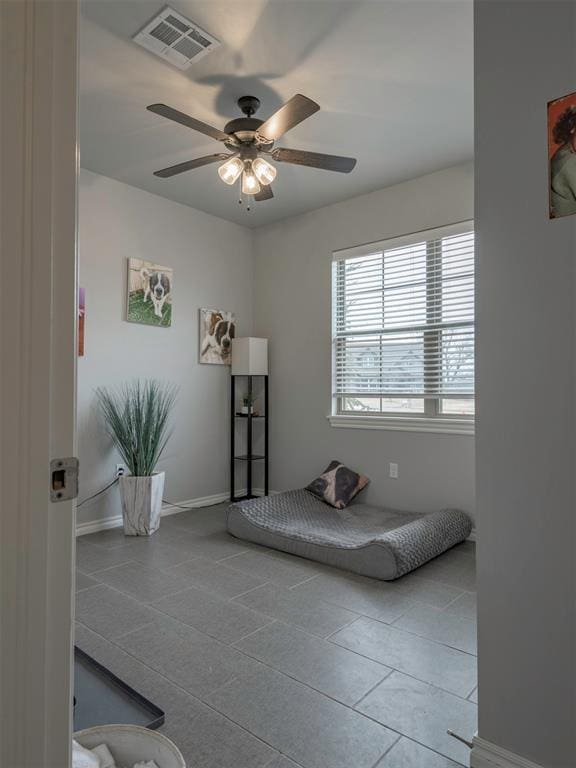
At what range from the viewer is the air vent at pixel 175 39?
2246 mm

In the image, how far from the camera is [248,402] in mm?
4812

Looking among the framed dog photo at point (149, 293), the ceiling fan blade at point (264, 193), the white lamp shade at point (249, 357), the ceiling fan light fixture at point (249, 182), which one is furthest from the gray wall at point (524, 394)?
the white lamp shade at point (249, 357)

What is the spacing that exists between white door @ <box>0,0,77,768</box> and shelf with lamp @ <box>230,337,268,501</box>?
3.94 m

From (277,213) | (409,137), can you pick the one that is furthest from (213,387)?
(409,137)

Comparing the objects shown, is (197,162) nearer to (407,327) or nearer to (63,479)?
(407,327)

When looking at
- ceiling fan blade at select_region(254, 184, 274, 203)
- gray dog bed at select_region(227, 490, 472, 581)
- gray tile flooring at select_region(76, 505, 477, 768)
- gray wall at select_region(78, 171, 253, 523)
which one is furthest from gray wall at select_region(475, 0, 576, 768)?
gray wall at select_region(78, 171, 253, 523)

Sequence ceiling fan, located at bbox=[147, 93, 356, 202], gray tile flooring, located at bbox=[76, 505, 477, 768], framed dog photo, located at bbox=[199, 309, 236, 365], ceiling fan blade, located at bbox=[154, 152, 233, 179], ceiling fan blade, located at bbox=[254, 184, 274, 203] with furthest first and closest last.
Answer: framed dog photo, located at bbox=[199, 309, 236, 365] < ceiling fan blade, located at bbox=[254, 184, 274, 203] < ceiling fan blade, located at bbox=[154, 152, 233, 179] < ceiling fan, located at bbox=[147, 93, 356, 202] < gray tile flooring, located at bbox=[76, 505, 477, 768]

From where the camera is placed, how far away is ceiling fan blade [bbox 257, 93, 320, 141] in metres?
2.29

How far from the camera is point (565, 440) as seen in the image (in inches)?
51.2

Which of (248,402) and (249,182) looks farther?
(248,402)

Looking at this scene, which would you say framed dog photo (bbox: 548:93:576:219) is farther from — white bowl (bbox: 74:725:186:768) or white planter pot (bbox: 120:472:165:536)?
white planter pot (bbox: 120:472:165:536)

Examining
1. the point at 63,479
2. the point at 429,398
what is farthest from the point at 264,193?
the point at 63,479

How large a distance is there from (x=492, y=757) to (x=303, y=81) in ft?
9.97

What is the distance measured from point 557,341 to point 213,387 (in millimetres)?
3787
